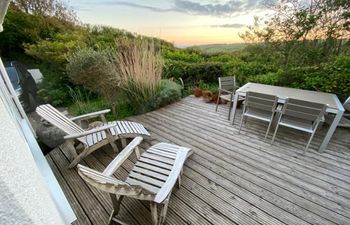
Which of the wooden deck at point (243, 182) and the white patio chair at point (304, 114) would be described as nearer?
the wooden deck at point (243, 182)

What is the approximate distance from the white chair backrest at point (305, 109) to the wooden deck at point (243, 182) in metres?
0.57

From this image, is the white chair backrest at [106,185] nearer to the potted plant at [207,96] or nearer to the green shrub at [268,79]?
the potted plant at [207,96]

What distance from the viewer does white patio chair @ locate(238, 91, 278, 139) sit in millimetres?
2676

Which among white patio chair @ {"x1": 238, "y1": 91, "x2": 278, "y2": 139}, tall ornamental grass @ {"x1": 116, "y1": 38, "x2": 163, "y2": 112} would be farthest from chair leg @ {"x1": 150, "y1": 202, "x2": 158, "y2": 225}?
tall ornamental grass @ {"x1": 116, "y1": 38, "x2": 163, "y2": 112}

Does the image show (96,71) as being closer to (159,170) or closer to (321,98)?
(159,170)

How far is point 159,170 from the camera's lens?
187 centimetres

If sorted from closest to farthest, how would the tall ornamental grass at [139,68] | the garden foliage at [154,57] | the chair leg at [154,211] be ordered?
the chair leg at [154,211] → the garden foliage at [154,57] → the tall ornamental grass at [139,68]

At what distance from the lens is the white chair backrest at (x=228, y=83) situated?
3885 millimetres

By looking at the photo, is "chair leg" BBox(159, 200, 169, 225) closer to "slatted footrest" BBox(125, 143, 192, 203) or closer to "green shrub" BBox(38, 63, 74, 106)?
"slatted footrest" BBox(125, 143, 192, 203)

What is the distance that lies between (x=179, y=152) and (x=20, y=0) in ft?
20.6

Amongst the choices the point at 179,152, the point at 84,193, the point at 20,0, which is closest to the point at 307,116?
the point at 179,152

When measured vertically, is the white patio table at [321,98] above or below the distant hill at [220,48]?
below

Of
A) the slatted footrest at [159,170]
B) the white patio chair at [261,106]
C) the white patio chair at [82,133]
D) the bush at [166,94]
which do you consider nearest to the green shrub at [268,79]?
the white patio chair at [261,106]

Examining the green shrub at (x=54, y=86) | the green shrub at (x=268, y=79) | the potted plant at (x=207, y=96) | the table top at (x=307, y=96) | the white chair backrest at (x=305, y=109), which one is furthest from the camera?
the potted plant at (x=207, y=96)
